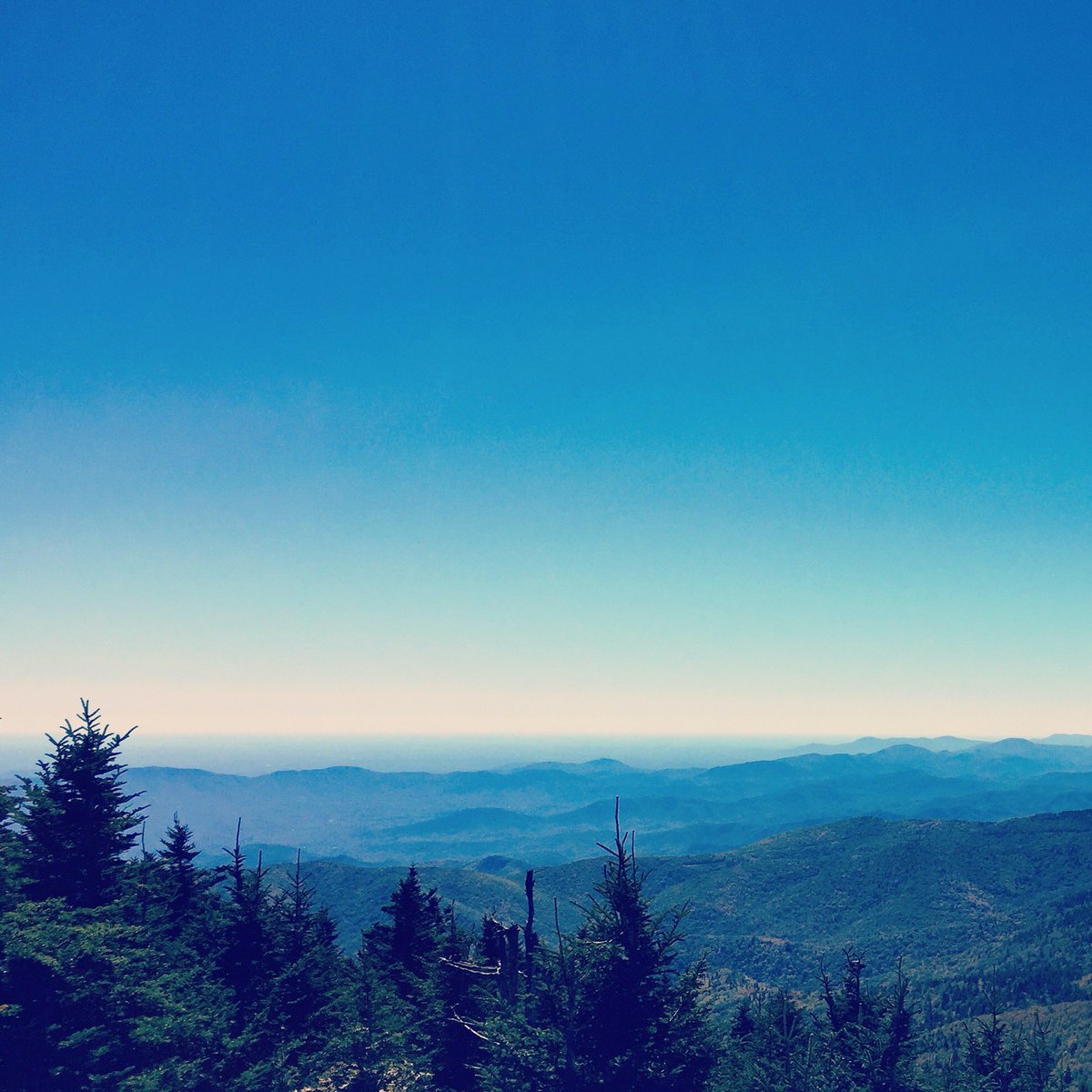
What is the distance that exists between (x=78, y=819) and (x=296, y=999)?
1149 cm

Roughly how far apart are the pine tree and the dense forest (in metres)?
0.06

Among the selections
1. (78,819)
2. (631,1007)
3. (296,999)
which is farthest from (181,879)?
(631,1007)

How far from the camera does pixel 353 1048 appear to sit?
2538 cm

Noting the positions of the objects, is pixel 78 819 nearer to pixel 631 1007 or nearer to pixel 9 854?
pixel 9 854

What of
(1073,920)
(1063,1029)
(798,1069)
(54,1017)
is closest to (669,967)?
(798,1069)

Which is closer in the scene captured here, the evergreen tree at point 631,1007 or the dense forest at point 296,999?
the dense forest at point 296,999

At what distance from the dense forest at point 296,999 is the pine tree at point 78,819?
6 cm

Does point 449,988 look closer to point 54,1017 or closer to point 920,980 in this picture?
point 54,1017

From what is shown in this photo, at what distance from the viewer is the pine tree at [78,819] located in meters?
21.7

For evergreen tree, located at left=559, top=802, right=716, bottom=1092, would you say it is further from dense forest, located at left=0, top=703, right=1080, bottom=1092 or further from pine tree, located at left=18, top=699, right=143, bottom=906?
pine tree, located at left=18, top=699, right=143, bottom=906

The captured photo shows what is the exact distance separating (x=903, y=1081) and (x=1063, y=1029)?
115 metres

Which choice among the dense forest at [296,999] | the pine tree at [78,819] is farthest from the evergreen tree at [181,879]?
the pine tree at [78,819]

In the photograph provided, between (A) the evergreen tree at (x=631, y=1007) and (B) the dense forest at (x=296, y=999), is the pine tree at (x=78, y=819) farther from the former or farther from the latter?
(A) the evergreen tree at (x=631, y=1007)

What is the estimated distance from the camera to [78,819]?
2273cm
